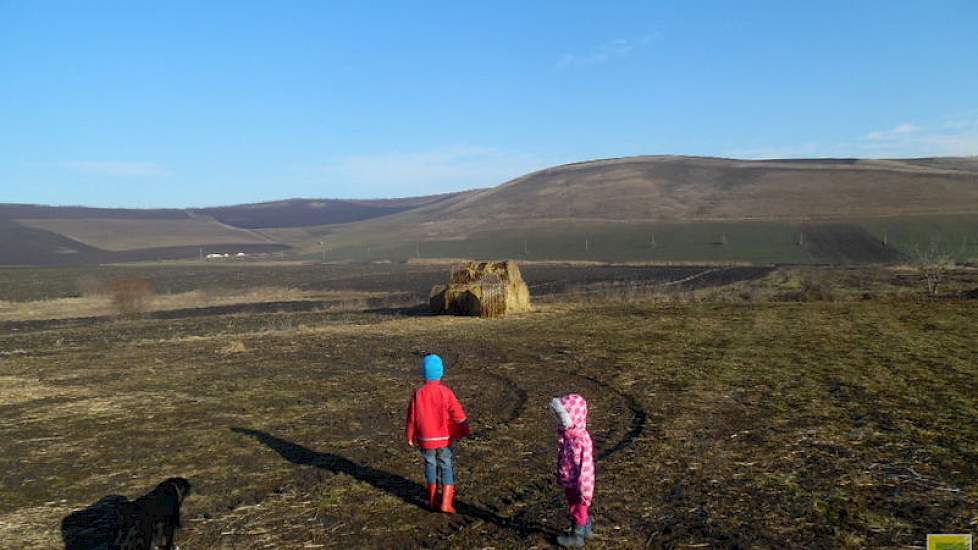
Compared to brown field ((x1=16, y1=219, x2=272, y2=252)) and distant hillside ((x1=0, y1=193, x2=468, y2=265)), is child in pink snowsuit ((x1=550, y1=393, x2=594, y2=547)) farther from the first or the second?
brown field ((x1=16, y1=219, x2=272, y2=252))

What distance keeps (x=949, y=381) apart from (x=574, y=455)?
987 cm

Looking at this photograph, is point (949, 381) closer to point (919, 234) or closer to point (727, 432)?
point (727, 432)

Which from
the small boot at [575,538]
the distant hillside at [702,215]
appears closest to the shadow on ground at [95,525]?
the small boot at [575,538]

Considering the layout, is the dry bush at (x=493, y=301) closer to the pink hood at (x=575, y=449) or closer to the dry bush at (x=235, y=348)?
the dry bush at (x=235, y=348)

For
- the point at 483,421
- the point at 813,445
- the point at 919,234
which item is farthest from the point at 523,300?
the point at 919,234

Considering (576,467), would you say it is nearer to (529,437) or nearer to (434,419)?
(434,419)

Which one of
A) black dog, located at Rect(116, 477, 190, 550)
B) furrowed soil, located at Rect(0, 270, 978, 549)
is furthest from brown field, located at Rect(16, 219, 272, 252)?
black dog, located at Rect(116, 477, 190, 550)

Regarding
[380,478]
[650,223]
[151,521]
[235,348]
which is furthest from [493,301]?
[650,223]

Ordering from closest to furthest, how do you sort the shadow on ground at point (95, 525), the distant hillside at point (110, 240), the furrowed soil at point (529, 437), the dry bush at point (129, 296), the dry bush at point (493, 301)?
the shadow on ground at point (95, 525)
the furrowed soil at point (529, 437)
the dry bush at point (493, 301)
the dry bush at point (129, 296)
the distant hillside at point (110, 240)

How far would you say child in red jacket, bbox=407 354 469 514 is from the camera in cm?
758

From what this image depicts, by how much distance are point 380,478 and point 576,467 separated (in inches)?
128

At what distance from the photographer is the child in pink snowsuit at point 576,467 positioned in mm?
6594

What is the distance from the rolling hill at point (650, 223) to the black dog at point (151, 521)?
69216 millimetres

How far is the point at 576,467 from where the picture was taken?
21.9 ft
